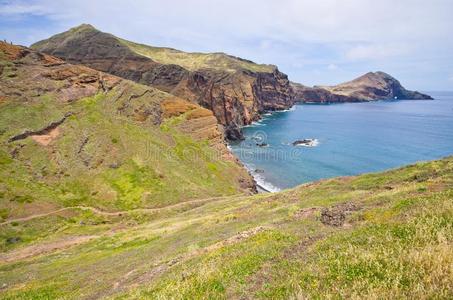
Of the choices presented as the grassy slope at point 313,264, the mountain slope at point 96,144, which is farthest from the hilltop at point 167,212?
the mountain slope at point 96,144

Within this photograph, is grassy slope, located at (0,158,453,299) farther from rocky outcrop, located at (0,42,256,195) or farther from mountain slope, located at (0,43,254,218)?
rocky outcrop, located at (0,42,256,195)

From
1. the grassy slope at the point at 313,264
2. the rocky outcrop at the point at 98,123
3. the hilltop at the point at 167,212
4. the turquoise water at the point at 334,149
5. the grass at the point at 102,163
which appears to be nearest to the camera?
the grassy slope at the point at 313,264

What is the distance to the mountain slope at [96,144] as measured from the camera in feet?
207

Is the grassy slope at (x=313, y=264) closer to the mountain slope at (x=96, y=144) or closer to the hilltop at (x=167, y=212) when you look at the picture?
the hilltop at (x=167, y=212)

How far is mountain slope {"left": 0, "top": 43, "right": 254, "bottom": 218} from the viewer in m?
63.0

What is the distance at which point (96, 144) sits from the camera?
74.4m

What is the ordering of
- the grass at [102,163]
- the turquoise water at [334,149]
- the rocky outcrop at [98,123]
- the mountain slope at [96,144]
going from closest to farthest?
the grass at [102,163]
the mountain slope at [96,144]
the rocky outcrop at [98,123]
the turquoise water at [334,149]

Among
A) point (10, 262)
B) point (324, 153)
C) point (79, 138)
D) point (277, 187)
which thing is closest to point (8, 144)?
point (79, 138)

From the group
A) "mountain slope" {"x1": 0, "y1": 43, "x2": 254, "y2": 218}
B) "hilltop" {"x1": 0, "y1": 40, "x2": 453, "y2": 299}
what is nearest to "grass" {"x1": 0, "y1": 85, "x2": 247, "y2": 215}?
"mountain slope" {"x1": 0, "y1": 43, "x2": 254, "y2": 218}

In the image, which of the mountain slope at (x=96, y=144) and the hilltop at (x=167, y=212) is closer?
the hilltop at (x=167, y=212)

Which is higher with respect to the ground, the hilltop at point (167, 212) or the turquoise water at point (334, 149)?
the hilltop at point (167, 212)

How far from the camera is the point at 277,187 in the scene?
309ft

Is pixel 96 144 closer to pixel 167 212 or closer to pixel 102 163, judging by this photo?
pixel 102 163

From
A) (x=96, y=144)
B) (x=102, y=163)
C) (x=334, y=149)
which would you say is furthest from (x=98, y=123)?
(x=334, y=149)
